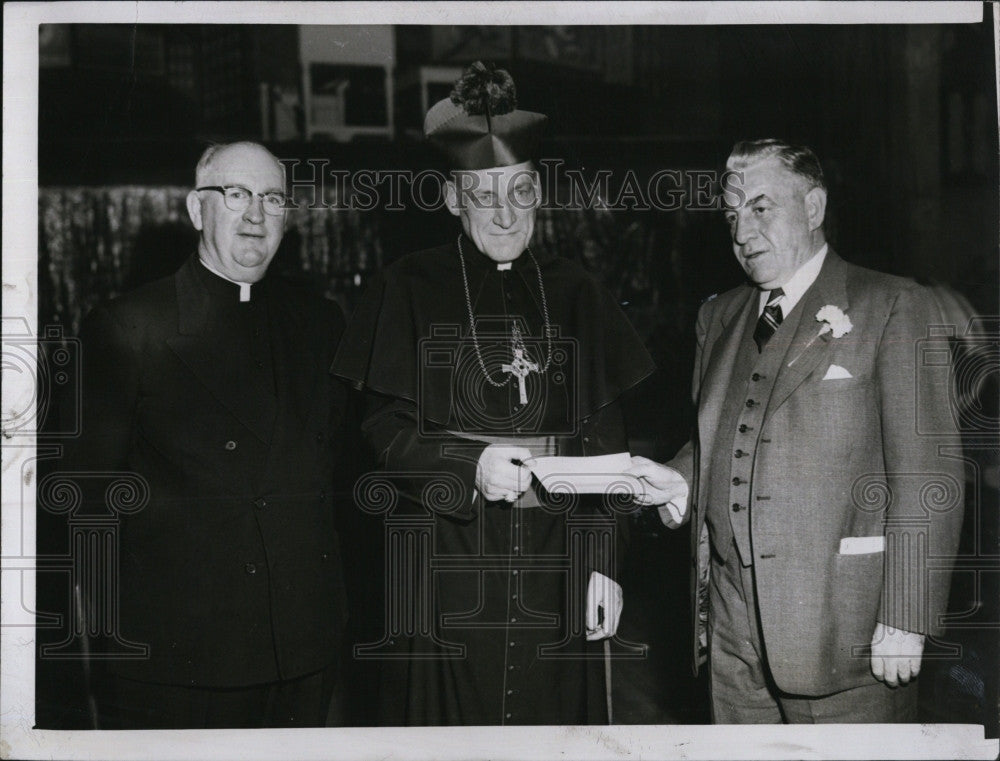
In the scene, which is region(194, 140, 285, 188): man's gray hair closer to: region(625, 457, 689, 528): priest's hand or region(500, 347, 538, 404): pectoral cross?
region(500, 347, 538, 404): pectoral cross

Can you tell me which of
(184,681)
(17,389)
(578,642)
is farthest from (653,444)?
(17,389)

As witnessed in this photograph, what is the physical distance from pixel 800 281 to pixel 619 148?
2.49 feet

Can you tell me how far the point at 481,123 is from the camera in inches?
131

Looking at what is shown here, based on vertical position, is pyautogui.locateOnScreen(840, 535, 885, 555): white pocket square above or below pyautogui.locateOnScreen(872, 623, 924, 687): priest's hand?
above

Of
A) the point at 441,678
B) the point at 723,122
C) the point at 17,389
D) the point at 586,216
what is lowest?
the point at 441,678

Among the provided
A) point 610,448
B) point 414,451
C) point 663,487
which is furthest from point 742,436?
point 414,451

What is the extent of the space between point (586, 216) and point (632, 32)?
2.16 feet

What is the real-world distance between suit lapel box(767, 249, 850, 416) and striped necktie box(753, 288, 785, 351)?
2.7 inches

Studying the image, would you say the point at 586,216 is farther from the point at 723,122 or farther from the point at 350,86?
the point at 350,86

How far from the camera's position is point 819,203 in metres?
3.36

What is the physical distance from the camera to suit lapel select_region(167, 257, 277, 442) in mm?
3268

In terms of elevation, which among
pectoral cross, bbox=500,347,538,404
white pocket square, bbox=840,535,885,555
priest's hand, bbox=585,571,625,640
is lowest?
priest's hand, bbox=585,571,625,640

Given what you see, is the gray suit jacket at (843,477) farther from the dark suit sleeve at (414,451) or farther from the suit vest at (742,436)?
the dark suit sleeve at (414,451)

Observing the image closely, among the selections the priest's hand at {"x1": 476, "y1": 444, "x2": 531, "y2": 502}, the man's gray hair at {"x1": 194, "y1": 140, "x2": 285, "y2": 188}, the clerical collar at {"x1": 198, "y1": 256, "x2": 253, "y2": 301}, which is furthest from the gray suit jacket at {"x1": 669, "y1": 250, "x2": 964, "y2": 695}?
the man's gray hair at {"x1": 194, "y1": 140, "x2": 285, "y2": 188}
